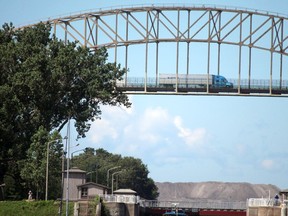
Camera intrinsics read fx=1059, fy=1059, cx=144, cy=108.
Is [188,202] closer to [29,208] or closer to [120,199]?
[120,199]

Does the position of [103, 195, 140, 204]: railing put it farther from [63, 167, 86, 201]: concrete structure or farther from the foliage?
[63, 167, 86, 201]: concrete structure

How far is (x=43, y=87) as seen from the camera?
14450 cm

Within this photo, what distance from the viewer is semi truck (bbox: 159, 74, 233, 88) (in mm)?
173750

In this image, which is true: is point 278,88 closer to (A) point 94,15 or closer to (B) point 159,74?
(B) point 159,74

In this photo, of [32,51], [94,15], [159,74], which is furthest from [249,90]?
[32,51]

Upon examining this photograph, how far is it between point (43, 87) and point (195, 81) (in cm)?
3746

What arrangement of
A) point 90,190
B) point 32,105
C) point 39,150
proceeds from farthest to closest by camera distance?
1. point 90,190
2. point 32,105
3. point 39,150

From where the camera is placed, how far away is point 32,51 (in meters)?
147

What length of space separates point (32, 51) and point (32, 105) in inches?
299

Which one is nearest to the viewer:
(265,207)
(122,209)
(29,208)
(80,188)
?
(265,207)

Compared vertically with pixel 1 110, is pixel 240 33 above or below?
above

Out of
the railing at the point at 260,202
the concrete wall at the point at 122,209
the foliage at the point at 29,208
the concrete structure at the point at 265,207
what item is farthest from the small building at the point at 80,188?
the concrete structure at the point at 265,207

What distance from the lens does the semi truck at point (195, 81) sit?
17375 centimetres

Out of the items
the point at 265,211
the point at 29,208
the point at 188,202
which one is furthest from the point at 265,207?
the point at 188,202
